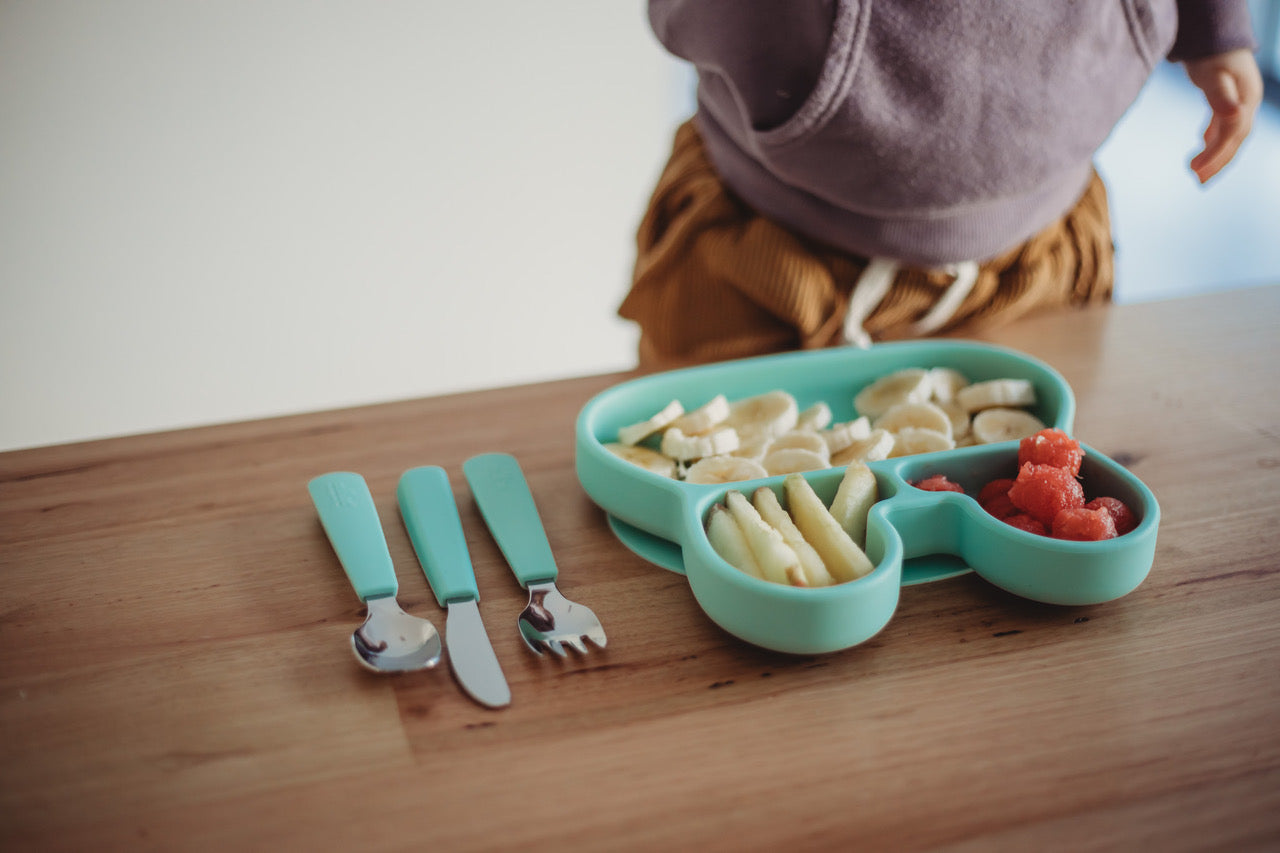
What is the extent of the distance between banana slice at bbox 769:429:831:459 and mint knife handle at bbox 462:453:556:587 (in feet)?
0.61

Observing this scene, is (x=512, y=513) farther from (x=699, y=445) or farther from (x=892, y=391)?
(x=892, y=391)

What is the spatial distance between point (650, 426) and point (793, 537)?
0.20 meters

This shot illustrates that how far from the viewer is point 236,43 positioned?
7.55 ft

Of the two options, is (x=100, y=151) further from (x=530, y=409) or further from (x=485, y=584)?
(x=485, y=584)

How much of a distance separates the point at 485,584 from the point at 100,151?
2108 mm

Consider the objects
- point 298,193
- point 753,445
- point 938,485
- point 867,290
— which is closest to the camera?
point 938,485

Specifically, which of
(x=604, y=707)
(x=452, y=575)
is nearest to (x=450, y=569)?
(x=452, y=575)

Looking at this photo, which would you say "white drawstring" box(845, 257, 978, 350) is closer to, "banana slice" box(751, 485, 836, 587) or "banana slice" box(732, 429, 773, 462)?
"banana slice" box(732, 429, 773, 462)

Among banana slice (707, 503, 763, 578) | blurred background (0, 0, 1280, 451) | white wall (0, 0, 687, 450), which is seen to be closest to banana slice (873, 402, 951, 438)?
banana slice (707, 503, 763, 578)

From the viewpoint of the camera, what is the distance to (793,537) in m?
0.60

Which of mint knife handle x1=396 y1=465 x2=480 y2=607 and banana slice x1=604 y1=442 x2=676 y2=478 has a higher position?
mint knife handle x1=396 y1=465 x2=480 y2=607

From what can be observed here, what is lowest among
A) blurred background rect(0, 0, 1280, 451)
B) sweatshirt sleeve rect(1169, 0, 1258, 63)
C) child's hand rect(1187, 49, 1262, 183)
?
blurred background rect(0, 0, 1280, 451)

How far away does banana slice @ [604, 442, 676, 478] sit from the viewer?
0.75 m

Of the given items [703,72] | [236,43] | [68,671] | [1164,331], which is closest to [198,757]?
[68,671]
